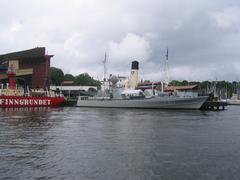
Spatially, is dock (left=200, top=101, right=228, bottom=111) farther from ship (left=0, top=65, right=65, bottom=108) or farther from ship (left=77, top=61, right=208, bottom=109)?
ship (left=0, top=65, right=65, bottom=108)

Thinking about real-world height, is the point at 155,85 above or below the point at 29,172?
above

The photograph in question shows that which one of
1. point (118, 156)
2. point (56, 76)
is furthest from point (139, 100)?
point (56, 76)

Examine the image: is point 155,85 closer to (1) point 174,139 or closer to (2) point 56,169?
(1) point 174,139

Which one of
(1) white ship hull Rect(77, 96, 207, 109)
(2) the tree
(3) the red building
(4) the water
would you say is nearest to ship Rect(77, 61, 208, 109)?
(1) white ship hull Rect(77, 96, 207, 109)

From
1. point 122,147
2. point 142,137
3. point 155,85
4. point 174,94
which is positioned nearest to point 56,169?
point 122,147

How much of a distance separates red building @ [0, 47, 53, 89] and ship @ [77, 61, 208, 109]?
3088 cm

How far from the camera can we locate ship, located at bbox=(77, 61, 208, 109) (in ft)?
295

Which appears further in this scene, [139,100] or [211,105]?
[139,100]

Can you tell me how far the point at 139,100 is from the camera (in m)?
93.3

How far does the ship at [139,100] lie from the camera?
89875 mm

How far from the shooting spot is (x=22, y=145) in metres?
25.1

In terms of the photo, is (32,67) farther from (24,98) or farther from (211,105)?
(211,105)

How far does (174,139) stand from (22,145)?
11.4m

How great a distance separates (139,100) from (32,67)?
57073 millimetres
